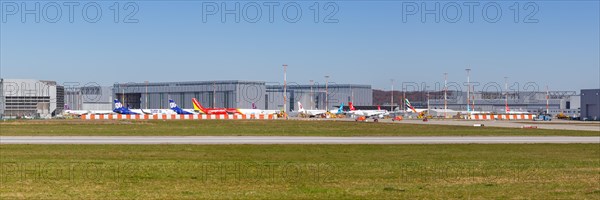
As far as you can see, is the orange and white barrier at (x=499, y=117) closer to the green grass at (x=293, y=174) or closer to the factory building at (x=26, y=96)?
the green grass at (x=293, y=174)

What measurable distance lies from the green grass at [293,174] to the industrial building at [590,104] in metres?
106

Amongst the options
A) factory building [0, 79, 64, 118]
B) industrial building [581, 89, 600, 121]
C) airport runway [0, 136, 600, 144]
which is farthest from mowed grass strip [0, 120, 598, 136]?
factory building [0, 79, 64, 118]

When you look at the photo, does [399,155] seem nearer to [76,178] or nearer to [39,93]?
[76,178]

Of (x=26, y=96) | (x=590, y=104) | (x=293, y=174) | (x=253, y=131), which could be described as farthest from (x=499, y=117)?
(x=26, y=96)

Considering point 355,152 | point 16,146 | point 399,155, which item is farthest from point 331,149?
point 16,146

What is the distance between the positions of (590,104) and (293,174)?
421ft

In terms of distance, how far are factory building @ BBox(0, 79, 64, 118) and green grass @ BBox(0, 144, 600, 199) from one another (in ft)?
488

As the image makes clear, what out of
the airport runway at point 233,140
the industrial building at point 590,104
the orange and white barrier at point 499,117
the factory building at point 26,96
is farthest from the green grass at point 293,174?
the factory building at point 26,96

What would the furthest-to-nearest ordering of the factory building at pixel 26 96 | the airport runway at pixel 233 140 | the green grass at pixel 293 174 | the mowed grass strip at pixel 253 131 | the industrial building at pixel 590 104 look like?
the factory building at pixel 26 96, the industrial building at pixel 590 104, the mowed grass strip at pixel 253 131, the airport runway at pixel 233 140, the green grass at pixel 293 174

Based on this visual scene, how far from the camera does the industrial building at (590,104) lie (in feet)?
451

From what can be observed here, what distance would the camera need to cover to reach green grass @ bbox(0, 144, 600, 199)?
19953mm

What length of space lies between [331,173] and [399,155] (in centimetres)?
1096

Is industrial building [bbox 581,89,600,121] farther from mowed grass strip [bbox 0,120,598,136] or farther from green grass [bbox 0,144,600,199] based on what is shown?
green grass [bbox 0,144,600,199]


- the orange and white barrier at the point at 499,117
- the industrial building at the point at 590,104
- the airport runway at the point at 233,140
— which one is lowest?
the orange and white barrier at the point at 499,117
